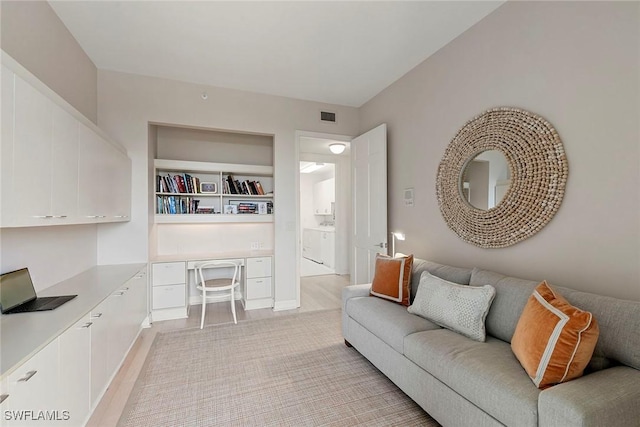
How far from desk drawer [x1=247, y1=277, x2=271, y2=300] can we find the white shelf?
2.87ft

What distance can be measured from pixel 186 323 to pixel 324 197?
5118 mm

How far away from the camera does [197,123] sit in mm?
3543

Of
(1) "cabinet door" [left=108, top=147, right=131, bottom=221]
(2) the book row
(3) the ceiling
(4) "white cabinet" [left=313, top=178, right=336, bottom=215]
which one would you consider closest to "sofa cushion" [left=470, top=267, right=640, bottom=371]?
(3) the ceiling

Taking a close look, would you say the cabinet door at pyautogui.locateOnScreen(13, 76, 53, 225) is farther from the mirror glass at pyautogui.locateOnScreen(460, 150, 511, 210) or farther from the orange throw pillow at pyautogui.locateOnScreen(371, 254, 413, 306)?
the mirror glass at pyautogui.locateOnScreen(460, 150, 511, 210)

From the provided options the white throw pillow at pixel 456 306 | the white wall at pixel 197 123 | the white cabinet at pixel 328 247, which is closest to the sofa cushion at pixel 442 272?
the white throw pillow at pixel 456 306

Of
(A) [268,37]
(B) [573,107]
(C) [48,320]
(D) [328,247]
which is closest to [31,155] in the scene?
(C) [48,320]

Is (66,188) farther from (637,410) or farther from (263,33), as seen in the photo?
(637,410)

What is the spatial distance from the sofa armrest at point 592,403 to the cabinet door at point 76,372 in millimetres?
2194

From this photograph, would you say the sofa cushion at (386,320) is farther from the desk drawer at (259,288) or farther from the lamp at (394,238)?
the desk drawer at (259,288)

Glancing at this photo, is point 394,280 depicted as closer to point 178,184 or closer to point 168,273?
point 168,273

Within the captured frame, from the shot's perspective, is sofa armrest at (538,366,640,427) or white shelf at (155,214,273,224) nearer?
sofa armrest at (538,366,640,427)

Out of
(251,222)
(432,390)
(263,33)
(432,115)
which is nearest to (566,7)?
(432,115)

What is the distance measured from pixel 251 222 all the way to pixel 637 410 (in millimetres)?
3880

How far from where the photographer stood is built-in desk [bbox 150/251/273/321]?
11.3 feet
